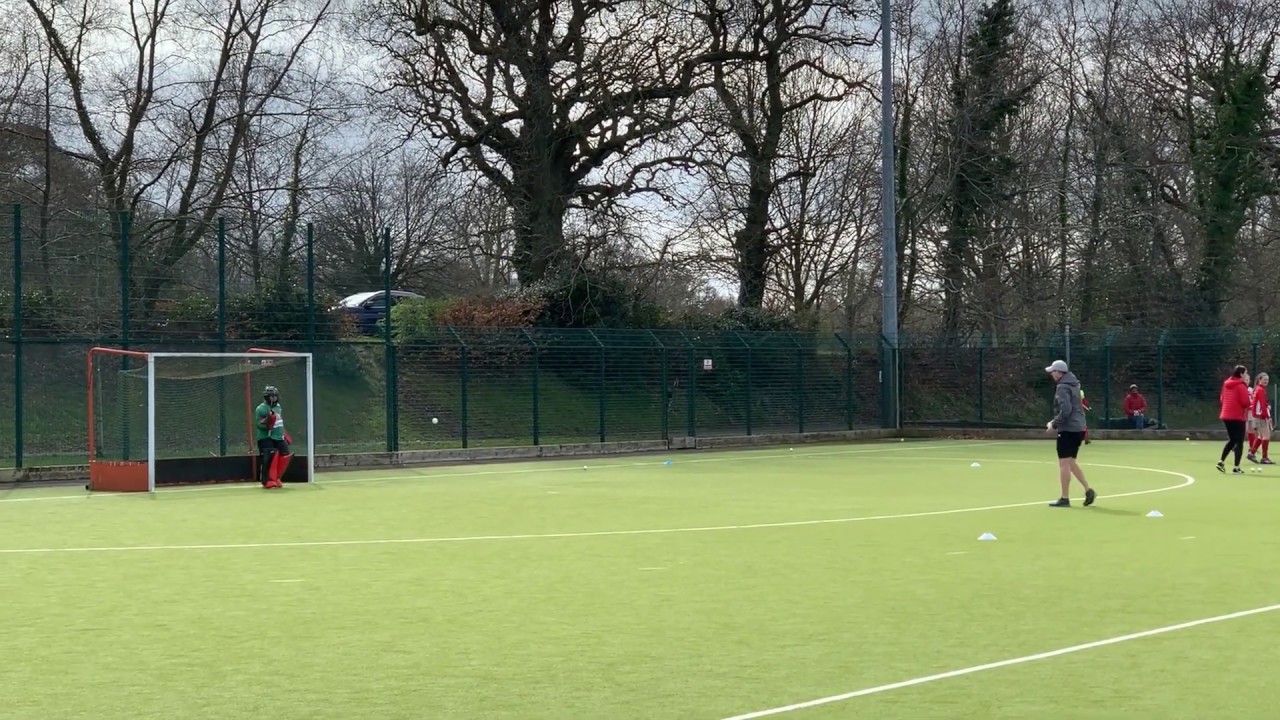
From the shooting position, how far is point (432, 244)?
45.6 m

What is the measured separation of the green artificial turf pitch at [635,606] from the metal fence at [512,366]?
699 cm

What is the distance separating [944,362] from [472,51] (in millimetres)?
15160

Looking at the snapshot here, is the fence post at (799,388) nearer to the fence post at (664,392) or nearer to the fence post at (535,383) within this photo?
the fence post at (664,392)

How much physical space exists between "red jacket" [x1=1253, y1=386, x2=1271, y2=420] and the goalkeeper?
16.5 meters

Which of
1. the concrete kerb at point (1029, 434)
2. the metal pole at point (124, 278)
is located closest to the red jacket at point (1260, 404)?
the concrete kerb at point (1029, 434)

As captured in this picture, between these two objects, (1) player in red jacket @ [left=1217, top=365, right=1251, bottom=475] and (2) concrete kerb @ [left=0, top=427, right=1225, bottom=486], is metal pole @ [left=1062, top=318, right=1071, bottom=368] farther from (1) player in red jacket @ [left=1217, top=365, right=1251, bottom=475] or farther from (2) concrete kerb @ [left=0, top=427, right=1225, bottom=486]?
(1) player in red jacket @ [left=1217, top=365, right=1251, bottom=475]

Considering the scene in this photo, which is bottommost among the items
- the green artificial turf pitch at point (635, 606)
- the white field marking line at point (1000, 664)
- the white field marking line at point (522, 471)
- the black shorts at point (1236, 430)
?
the white field marking line at point (1000, 664)

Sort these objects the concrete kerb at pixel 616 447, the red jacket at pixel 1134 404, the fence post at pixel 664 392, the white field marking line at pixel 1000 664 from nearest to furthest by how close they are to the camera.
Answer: the white field marking line at pixel 1000 664 → the concrete kerb at pixel 616 447 → the fence post at pixel 664 392 → the red jacket at pixel 1134 404

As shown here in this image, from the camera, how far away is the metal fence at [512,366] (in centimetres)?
2527

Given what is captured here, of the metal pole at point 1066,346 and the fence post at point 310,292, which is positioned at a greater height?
the fence post at point 310,292

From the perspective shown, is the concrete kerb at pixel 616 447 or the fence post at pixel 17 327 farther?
the concrete kerb at pixel 616 447

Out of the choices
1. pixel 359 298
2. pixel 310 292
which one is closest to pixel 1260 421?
pixel 310 292

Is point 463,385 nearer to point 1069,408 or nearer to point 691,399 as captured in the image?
point 691,399

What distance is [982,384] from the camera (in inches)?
1500
